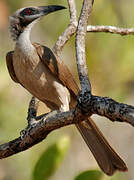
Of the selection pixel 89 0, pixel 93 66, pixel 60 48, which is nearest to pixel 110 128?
pixel 93 66

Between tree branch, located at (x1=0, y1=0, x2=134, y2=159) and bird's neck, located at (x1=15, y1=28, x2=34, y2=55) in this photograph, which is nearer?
tree branch, located at (x1=0, y1=0, x2=134, y2=159)

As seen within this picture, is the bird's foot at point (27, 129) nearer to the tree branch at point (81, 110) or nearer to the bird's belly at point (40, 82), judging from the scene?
the tree branch at point (81, 110)

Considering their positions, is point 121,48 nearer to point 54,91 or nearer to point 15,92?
point 54,91

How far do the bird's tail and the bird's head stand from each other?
1.17 m

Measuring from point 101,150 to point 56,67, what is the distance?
936 millimetres

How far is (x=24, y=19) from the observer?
5789 millimetres

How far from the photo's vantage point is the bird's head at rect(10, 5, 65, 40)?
5.72m

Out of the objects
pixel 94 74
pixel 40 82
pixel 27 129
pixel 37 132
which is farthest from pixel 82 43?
pixel 94 74

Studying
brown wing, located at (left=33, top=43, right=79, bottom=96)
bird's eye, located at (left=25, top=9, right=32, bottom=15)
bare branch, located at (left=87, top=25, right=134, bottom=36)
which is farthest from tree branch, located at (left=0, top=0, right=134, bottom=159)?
bird's eye, located at (left=25, top=9, right=32, bottom=15)

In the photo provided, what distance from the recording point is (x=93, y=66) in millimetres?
6012

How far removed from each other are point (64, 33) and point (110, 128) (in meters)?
1.35

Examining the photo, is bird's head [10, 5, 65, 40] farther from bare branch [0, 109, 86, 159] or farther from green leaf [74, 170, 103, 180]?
green leaf [74, 170, 103, 180]

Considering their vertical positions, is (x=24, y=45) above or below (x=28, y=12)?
below

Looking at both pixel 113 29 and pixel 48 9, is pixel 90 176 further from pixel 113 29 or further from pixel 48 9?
pixel 48 9
